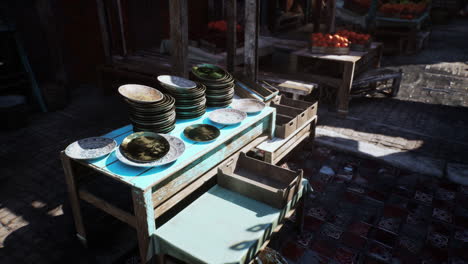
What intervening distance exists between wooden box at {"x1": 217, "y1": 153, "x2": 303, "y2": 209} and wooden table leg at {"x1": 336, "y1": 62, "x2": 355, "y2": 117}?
4.36m

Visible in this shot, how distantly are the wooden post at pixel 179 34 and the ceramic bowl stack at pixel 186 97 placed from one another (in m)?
1.08

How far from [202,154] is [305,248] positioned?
175 centimetres

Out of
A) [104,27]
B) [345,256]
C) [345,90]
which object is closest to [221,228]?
[345,256]

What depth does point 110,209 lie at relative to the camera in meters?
3.82

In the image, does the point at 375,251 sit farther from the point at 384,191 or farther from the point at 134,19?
the point at 134,19

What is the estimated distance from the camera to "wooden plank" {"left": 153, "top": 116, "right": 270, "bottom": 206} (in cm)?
358

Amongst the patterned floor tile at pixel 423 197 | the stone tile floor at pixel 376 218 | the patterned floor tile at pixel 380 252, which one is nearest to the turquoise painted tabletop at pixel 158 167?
the stone tile floor at pixel 376 218

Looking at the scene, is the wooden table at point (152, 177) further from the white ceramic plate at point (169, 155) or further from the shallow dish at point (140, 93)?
the shallow dish at point (140, 93)

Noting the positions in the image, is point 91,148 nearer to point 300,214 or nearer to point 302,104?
point 300,214

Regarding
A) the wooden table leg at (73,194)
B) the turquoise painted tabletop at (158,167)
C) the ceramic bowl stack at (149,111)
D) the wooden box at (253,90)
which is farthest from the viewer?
the wooden box at (253,90)

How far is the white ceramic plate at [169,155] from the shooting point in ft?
11.6

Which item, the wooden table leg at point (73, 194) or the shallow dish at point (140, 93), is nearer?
the wooden table leg at point (73, 194)

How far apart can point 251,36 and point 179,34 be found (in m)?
1.62

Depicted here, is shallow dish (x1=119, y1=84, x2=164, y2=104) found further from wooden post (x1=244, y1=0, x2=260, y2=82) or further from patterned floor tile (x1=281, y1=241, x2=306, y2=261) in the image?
wooden post (x1=244, y1=0, x2=260, y2=82)
